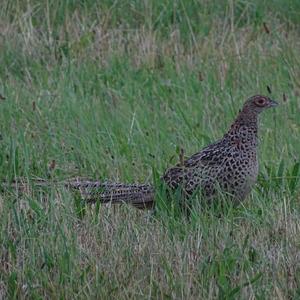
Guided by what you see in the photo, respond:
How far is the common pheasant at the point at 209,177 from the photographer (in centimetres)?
677

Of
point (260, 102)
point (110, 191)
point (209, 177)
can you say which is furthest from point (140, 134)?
point (209, 177)

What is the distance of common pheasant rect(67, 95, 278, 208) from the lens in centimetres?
677

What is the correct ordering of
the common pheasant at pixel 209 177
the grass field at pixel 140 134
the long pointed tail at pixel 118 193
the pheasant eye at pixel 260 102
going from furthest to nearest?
the pheasant eye at pixel 260 102 < the long pointed tail at pixel 118 193 < the common pheasant at pixel 209 177 < the grass field at pixel 140 134

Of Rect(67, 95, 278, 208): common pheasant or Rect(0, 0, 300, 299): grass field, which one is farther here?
Rect(67, 95, 278, 208): common pheasant

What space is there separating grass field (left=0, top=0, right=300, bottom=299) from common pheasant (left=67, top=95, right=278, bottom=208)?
0.12 meters

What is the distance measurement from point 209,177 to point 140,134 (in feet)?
4.76

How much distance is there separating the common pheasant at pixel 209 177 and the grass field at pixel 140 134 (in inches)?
4.6

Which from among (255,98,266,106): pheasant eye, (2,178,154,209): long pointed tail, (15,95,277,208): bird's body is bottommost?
(2,178,154,209): long pointed tail

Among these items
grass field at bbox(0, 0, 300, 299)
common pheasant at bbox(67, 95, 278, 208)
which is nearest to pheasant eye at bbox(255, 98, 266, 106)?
common pheasant at bbox(67, 95, 278, 208)

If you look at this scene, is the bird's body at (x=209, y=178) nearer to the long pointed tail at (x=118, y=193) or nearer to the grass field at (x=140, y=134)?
the long pointed tail at (x=118, y=193)

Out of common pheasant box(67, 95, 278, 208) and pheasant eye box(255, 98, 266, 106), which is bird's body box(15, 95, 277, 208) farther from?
pheasant eye box(255, 98, 266, 106)

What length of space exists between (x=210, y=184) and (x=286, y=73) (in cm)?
280

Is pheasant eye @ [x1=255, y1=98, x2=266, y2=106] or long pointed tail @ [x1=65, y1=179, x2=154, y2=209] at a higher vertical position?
pheasant eye @ [x1=255, y1=98, x2=266, y2=106]

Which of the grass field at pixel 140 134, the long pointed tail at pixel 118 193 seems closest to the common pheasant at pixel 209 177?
the long pointed tail at pixel 118 193
